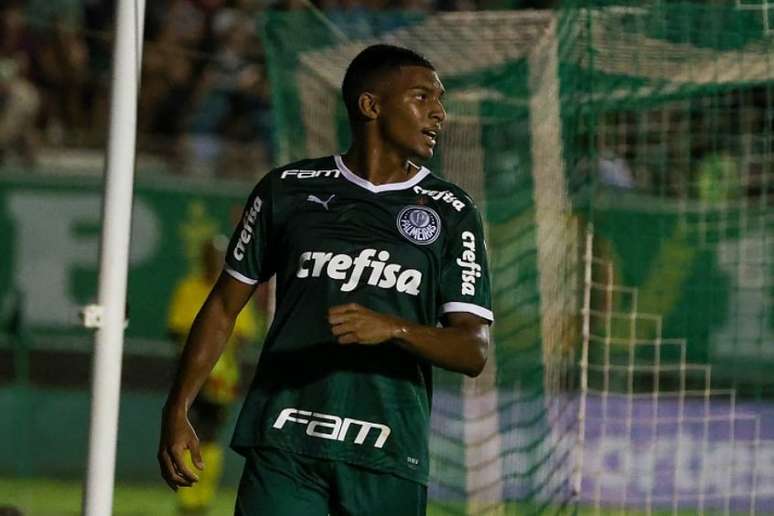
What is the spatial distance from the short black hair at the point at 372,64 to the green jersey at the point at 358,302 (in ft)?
0.86

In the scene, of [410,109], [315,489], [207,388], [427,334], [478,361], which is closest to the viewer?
[427,334]

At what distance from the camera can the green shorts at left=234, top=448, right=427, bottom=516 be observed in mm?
4328

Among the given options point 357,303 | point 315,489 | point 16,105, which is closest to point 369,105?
point 357,303

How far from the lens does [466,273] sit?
443 cm

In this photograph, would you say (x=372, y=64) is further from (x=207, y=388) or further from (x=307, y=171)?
(x=207, y=388)

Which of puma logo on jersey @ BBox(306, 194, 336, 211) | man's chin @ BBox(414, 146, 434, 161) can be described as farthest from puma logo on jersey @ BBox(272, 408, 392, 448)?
man's chin @ BBox(414, 146, 434, 161)

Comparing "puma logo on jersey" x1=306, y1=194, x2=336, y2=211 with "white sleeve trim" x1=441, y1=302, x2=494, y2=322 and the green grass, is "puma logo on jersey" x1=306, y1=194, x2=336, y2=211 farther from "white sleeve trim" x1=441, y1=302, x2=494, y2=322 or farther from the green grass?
the green grass

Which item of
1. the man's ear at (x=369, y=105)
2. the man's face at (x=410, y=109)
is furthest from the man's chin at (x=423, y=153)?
the man's ear at (x=369, y=105)

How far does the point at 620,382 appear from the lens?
11.2 meters

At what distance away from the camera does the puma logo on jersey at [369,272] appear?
4359mm

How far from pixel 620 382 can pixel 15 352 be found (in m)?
5.25

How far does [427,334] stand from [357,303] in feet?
0.87

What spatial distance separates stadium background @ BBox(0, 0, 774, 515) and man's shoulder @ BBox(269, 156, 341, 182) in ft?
6.83

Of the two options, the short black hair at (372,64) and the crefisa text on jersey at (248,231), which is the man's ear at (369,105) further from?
the crefisa text on jersey at (248,231)
